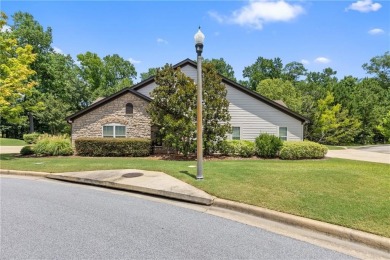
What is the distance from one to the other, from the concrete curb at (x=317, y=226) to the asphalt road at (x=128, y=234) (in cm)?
55

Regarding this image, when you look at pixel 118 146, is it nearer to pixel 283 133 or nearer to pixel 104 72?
pixel 283 133

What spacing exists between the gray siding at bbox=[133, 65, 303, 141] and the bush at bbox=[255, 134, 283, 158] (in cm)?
388

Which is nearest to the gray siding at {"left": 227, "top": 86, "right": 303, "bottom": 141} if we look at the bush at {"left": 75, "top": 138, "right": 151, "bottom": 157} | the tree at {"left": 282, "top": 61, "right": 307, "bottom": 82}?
the bush at {"left": 75, "top": 138, "right": 151, "bottom": 157}

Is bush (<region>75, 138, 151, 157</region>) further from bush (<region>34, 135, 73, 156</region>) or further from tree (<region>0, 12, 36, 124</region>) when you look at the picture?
tree (<region>0, 12, 36, 124</region>)

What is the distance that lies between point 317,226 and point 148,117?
14.0 m

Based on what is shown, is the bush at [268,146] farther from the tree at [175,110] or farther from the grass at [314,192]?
the grass at [314,192]

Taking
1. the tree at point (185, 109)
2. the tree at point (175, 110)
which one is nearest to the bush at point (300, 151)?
the tree at point (185, 109)

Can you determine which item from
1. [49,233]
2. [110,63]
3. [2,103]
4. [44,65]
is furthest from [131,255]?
[110,63]

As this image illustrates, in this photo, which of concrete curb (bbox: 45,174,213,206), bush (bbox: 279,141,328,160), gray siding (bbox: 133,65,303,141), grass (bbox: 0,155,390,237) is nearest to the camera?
grass (bbox: 0,155,390,237)

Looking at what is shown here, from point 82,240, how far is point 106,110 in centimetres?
1438

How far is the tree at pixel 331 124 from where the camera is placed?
99.9 feet

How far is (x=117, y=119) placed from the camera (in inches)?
675

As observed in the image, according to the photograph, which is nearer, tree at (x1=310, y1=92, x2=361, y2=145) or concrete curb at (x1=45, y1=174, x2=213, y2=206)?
concrete curb at (x1=45, y1=174, x2=213, y2=206)

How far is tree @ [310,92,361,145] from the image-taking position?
30.5 m
